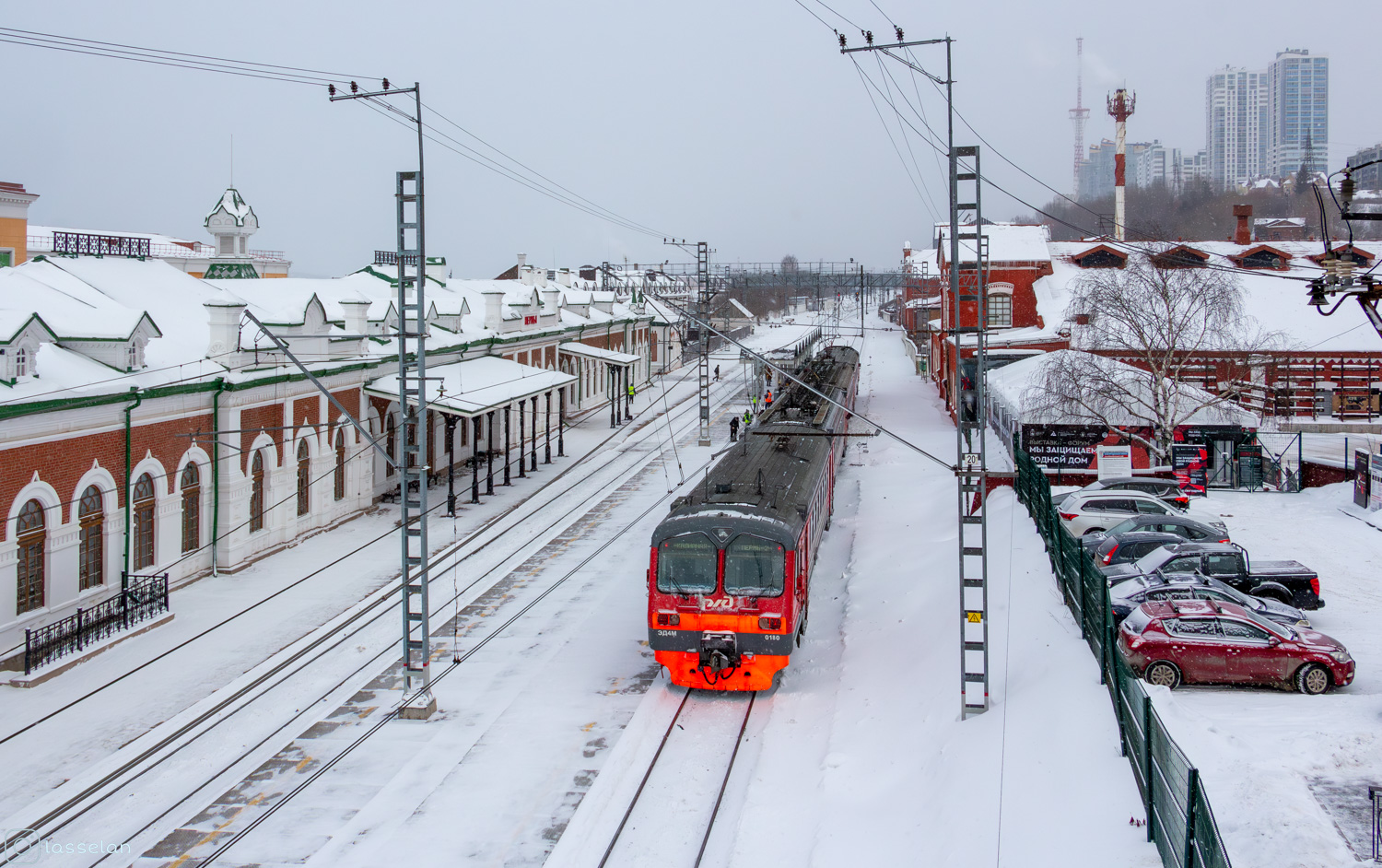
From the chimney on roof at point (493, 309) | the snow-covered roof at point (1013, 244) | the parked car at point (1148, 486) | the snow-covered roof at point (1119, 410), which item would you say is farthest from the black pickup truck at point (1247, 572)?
the snow-covered roof at point (1013, 244)

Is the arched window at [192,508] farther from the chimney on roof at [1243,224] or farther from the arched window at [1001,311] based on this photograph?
the chimney on roof at [1243,224]

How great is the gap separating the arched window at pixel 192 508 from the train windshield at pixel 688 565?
1222cm

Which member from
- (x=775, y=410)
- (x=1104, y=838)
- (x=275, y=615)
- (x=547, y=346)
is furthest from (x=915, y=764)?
(x=547, y=346)

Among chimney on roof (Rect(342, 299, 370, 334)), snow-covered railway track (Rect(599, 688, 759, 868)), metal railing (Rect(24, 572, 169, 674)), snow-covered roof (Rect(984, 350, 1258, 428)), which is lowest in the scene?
snow-covered railway track (Rect(599, 688, 759, 868))

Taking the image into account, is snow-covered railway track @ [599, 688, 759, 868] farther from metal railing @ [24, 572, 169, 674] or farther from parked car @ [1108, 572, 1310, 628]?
metal railing @ [24, 572, 169, 674]

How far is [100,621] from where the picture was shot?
18.5 metres

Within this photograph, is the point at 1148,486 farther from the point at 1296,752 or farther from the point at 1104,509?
the point at 1296,752

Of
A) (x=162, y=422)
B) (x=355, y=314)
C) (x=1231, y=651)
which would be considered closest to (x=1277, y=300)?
(x=1231, y=651)

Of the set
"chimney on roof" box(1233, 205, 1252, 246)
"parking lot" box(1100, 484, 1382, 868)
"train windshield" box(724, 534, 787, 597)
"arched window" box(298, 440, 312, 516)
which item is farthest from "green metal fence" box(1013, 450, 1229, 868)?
"chimney on roof" box(1233, 205, 1252, 246)

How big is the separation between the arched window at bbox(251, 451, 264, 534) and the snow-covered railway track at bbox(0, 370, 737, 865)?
4145mm

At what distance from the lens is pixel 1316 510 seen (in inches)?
1012

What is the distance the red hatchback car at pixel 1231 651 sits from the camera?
13.6m

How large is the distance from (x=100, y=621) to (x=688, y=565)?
35.4ft

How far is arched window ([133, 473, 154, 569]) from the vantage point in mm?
20594
